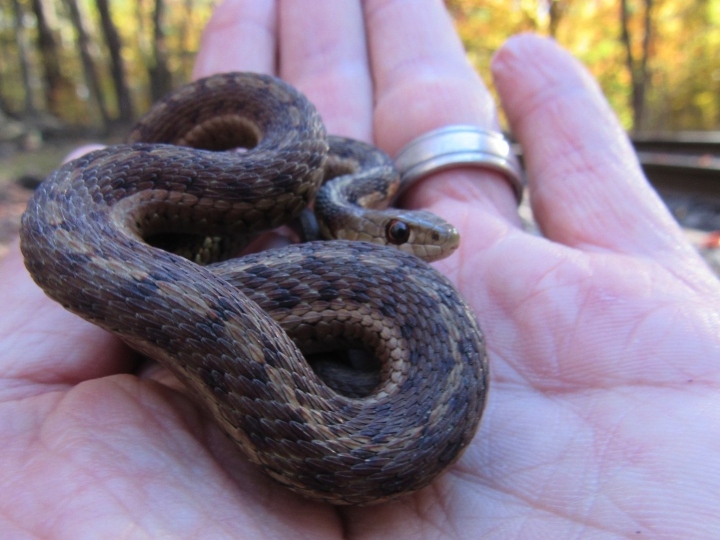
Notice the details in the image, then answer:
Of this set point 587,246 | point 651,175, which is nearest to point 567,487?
point 587,246

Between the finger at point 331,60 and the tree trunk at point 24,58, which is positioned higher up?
the finger at point 331,60

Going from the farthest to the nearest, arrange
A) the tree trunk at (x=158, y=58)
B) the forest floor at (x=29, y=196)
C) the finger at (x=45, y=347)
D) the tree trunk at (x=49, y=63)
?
the tree trunk at (x=49, y=63) < the tree trunk at (x=158, y=58) < the forest floor at (x=29, y=196) < the finger at (x=45, y=347)

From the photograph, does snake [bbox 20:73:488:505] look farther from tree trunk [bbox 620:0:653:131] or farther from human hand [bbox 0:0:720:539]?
tree trunk [bbox 620:0:653:131]

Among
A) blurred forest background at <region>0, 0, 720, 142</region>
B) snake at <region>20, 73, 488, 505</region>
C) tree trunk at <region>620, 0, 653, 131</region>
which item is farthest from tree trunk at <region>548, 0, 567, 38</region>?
snake at <region>20, 73, 488, 505</region>

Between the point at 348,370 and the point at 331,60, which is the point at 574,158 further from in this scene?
the point at 331,60

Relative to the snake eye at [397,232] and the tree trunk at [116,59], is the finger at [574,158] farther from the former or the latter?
the tree trunk at [116,59]

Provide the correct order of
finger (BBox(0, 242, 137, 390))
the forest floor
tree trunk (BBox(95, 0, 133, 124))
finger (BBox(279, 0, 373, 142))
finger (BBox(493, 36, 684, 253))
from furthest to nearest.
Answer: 1. tree trunk (BBox(95, 0, 133, 124))
2. the forest floor
3. finger (BBox(279, 0, 373, 142))
4. finger (BBox(493, 36, 684, 253))
5. finger (BBox(0, 242, 137, 390))

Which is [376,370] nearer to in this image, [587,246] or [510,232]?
[510,232]

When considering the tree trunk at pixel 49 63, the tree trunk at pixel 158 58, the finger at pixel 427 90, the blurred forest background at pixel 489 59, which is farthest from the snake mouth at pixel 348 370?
the tree trunk at pixel 49 63
